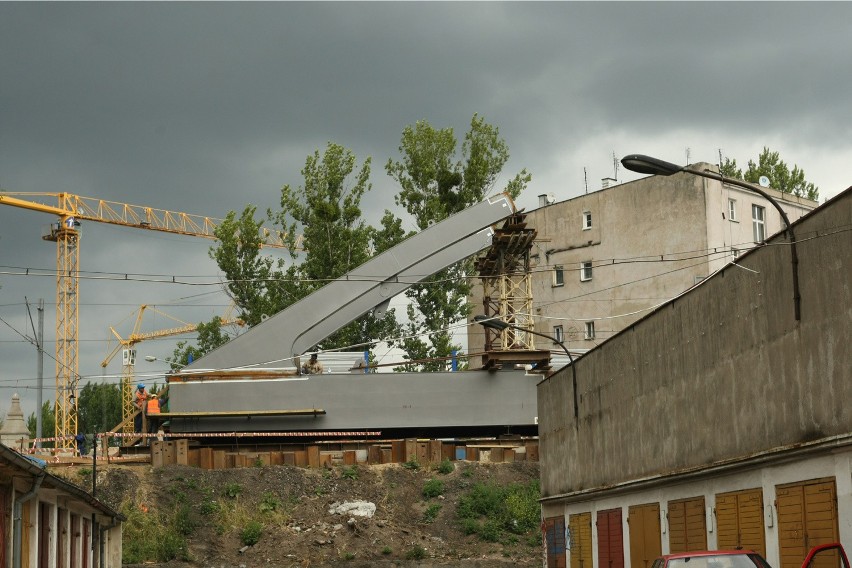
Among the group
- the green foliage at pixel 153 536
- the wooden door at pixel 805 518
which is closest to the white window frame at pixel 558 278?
the green foliage at pixel 153 536

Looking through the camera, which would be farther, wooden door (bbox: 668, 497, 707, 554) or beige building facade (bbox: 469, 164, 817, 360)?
beige building facade (bbox: 469, 164, 817, 360)

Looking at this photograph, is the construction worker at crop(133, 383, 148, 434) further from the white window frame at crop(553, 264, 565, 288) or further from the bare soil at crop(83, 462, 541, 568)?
the white window frame at crop(553, 264, 565, 288)

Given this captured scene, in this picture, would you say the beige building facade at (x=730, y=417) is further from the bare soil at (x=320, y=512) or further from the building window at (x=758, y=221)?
the building window at (x=758, y=221)

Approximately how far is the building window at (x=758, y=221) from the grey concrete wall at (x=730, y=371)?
36.2 m

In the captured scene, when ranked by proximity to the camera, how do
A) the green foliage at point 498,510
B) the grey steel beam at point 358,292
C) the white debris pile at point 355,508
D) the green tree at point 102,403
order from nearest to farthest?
the green foliage at point 498,510 < the white debris pile at point 355,508 < the grey steel beam at point 358,292 < the green tree at point 102,403

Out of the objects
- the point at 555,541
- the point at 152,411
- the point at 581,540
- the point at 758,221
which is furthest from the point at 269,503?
the point at 758,221

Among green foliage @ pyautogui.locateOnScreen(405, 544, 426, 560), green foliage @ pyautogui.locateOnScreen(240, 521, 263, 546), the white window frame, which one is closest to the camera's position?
green foliage @ pyautogui.locateOnScreen(405, 544, 426, 560)

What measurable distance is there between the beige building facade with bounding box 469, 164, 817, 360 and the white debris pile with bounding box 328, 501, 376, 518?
20.3 meters

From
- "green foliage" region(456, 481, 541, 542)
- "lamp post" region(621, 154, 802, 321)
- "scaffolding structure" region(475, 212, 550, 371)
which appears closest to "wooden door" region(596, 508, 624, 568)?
"lamp post" region(621, 154, 802, 321)

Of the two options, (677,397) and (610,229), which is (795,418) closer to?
(677,397)

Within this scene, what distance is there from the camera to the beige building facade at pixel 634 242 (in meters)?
60.8

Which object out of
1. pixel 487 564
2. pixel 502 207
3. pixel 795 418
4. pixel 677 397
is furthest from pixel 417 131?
pixel 795 418

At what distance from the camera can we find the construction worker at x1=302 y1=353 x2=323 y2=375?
47.2 meters

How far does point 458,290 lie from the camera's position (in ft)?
202
